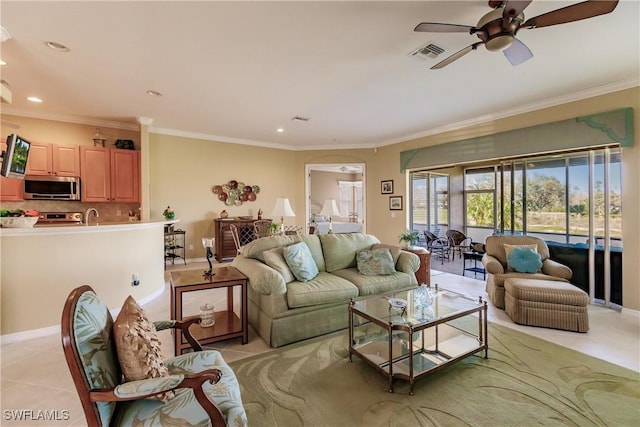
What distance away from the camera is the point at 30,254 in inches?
114

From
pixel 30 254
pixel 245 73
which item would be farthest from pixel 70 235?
pixel 245 73

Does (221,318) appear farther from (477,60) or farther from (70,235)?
(477,60)

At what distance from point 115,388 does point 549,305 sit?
3834 mm

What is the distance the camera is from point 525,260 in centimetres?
369

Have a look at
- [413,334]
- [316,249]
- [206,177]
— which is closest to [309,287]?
[316,249]

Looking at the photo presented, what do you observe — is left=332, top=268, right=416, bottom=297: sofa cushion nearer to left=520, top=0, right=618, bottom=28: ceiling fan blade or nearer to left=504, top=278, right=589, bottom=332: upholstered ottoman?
left=504, top=278, right=589, bottom=332: upholstered ottoman

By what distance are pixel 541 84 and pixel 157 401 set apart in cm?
490

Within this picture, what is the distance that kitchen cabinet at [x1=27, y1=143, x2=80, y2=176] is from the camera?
4598mm

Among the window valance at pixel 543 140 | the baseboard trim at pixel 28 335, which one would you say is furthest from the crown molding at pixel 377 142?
the baseboard trim at pixel 28 335

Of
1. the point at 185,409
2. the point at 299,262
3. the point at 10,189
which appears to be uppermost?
the point at 10,189

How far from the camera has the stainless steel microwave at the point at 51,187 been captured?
14.9 feet

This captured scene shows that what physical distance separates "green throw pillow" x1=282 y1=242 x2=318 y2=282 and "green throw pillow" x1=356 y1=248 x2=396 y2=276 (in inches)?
24.6

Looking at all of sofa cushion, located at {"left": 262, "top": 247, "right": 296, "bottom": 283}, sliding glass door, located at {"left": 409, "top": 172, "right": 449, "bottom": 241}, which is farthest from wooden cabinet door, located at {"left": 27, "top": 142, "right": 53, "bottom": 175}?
sliding glass door, located at {"left": 409, "top": 172, "right": 449, "bottom": 241}

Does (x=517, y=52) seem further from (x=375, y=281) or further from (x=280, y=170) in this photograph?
(x=280, y=170)
